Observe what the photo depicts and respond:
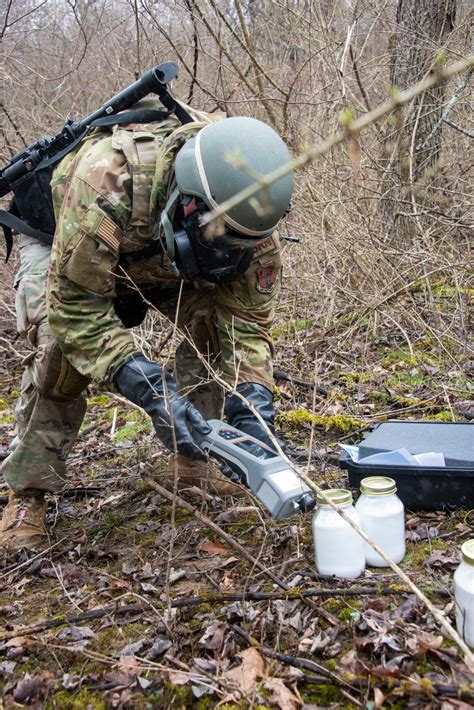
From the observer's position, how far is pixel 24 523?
3479mm

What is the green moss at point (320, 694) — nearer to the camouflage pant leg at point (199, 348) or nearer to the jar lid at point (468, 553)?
the jar lid at point (468, 553)

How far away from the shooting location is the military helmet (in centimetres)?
278

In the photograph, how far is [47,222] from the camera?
12.0ft

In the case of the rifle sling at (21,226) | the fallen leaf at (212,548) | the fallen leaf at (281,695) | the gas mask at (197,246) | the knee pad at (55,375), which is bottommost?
the fallen leaf at (212,548)

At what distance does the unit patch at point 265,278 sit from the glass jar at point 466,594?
6.05ft

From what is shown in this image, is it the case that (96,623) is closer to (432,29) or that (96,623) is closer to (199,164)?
(199,164)

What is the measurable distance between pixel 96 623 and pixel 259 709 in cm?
85

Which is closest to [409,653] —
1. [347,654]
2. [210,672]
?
[347,654]

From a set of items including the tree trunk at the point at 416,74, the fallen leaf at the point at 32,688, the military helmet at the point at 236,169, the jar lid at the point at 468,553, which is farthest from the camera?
the tree trunk at the point at 416,74

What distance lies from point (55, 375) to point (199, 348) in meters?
0.90

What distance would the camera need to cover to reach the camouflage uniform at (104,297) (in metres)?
3.09

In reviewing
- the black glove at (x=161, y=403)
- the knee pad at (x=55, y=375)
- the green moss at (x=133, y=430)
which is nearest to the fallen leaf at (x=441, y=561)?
the black glove at (x=161, y=403)

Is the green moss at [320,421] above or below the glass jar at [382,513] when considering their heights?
below

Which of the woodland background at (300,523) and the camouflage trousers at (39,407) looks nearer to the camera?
the woodland background at (300,523)
